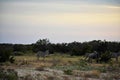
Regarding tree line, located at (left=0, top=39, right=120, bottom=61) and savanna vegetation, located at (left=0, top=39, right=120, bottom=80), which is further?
tree line, located at (left=0, top=39, right=120, bottom=61)

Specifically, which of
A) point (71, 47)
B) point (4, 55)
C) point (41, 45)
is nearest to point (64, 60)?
point (4, 55)

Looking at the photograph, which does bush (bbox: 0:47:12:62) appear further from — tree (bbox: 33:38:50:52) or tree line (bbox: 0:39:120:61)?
tree (bbox: 33:38:50:52)

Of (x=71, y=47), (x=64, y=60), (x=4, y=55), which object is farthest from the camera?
(x=71, y=47)

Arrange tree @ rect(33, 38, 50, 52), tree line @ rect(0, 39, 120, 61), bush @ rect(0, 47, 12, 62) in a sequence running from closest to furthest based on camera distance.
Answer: bush @ rect(0, 47, 12, 62)
tree line @ rect(0, 39, 120, 61)
tree @ rect(33, 38, 50, 52)

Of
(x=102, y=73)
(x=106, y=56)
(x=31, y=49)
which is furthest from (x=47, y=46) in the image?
(x=102, y=73)

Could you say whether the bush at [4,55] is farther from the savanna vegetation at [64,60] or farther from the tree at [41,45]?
the tree at [41,45]

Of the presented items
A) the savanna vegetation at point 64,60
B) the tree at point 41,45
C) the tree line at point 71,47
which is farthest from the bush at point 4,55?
the tree at point 41,45

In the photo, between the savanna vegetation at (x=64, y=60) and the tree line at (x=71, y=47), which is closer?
the savanna vegetation at (x=64, y=60)

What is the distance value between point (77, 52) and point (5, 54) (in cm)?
1598

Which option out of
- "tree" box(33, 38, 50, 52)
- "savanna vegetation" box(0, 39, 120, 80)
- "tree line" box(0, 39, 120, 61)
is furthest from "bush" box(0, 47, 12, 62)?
"tree" box(33, 38, 50, 52)

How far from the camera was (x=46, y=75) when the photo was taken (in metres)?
21.5

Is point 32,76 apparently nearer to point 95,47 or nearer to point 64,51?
point 95,47

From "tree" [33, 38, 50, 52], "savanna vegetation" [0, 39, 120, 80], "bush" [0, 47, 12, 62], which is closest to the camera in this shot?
"savanna vegetation" [0, 39, 120, 80]

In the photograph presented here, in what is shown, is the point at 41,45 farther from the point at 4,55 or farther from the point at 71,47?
the point at 4,55
